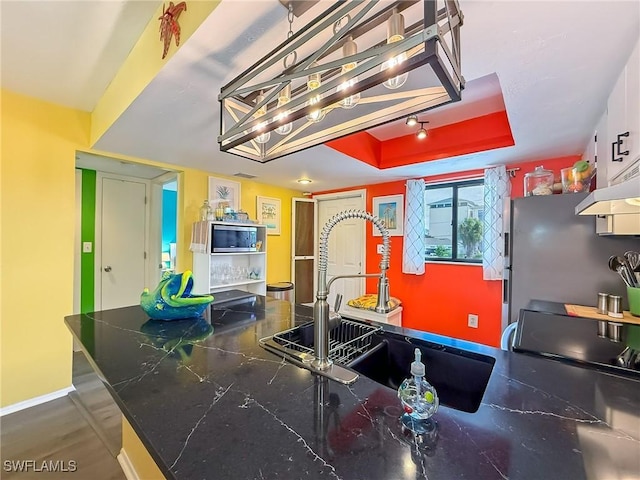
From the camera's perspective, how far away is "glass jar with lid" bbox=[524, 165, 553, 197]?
2.17 meters

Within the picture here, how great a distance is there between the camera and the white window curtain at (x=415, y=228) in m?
3.38

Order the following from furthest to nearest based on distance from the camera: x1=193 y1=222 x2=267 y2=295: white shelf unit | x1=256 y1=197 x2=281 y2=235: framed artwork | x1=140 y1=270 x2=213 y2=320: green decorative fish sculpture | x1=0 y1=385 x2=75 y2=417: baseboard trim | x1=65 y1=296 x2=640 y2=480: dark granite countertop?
x1=256 y1=197 x2=281 y2=235: framed artwork
x1=193 y1=222 x2=267 y2=295: white shelf unit
x1=0 y1=385 x2=75 y2=417: baseboard trim
x1=140 y1=270 x2=213 y2=320: green decorative fish sculpture
x1=65 y1=296 x2=640 y2=480: dark granite countertop

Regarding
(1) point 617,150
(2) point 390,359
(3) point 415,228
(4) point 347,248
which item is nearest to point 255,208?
(4) point 347,248

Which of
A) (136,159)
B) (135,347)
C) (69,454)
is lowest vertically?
(69,454)

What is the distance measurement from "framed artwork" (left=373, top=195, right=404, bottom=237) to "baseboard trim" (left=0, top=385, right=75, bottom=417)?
140 inches

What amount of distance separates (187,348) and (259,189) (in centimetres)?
308

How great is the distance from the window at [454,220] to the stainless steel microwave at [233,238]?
217 centimetres

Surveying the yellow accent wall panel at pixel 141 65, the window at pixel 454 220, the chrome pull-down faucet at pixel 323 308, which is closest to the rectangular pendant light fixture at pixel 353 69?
the yellow accent wall panel at pixel 141 65

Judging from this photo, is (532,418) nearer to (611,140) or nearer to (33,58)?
(611,140)

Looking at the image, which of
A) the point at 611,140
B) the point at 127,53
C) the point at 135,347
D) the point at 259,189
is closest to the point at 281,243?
the point at 259,189

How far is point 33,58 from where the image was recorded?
1.70m

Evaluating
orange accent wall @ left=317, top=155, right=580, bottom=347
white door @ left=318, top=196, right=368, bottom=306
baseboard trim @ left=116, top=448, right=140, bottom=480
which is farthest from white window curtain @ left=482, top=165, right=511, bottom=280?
baseboard trim @ left=116, top=448, right=140, bottom=480

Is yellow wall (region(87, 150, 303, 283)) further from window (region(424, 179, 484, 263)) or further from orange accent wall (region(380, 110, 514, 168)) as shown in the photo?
window (region(424, 179, 484, 263))

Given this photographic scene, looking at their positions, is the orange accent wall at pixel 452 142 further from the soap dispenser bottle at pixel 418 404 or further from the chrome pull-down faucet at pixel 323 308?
the soap dispenser bottle at pixel 418 404
